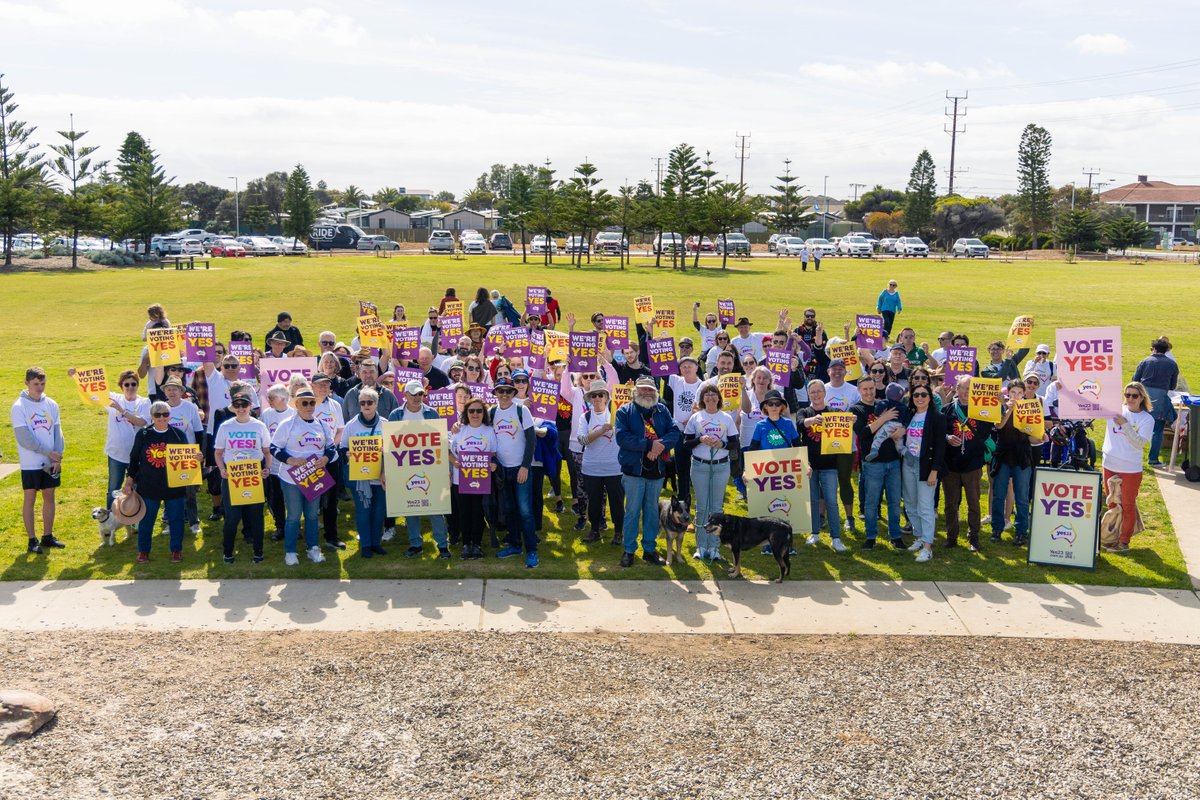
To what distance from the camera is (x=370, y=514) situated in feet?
36.1

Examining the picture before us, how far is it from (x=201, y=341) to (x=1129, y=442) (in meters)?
11.8

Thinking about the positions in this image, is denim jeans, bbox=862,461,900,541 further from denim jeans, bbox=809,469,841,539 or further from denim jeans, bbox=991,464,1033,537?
denim jeans, bbox=991,464,1033,537

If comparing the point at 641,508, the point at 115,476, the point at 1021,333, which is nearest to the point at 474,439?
the point at 641,508

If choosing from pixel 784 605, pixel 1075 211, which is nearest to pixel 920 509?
pixel 784 605

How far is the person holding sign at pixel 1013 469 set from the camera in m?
11.4

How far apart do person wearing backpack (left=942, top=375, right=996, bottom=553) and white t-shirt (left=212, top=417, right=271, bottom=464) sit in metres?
7.44

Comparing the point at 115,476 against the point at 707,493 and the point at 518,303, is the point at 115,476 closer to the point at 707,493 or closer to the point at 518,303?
the point at 707,493

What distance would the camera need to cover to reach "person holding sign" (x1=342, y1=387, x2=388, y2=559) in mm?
10719

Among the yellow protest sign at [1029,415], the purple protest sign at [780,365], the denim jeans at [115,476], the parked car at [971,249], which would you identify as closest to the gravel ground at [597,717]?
the denim jeans at [115,476]

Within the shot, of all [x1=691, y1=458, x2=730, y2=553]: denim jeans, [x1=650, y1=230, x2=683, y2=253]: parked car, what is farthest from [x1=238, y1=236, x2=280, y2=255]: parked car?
[x1=691, y1=458, x2=730, y2=553]: denim jeans

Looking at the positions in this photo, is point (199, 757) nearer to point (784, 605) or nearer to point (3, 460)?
point (784, 605)

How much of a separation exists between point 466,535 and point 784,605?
11.5 feet

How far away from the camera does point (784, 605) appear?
385 inches

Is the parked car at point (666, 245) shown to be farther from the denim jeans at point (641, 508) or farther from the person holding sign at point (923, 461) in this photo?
the denim jeans at point (641, 508)
